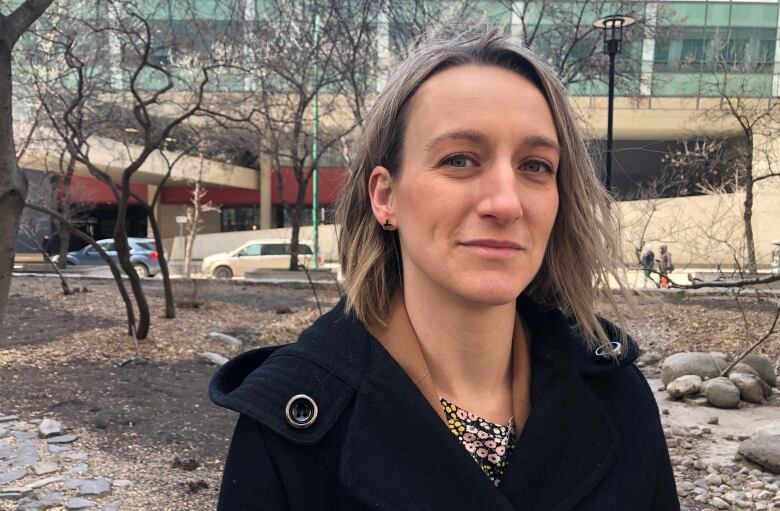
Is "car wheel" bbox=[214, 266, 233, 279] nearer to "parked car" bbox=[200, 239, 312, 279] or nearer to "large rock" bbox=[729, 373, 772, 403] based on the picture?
"parked car" bbox=[200, 239, 312, 279]

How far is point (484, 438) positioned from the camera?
1414 millimetres

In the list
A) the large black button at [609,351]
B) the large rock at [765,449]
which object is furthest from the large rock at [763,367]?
the large black button at [609,351]

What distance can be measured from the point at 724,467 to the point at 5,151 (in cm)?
570

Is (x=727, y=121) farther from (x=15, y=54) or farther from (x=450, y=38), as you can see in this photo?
(x=450, y=38)

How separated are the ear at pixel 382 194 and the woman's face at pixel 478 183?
73 mm

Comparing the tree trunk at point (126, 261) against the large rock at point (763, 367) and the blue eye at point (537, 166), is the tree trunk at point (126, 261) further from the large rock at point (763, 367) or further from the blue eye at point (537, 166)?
the large rock at point (763, 367)

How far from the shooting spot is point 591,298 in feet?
5.57

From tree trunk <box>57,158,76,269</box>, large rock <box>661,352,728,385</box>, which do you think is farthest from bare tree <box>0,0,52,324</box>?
tree trunk <box>57,158,76,269</box>

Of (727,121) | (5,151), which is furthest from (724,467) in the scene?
(727,121)

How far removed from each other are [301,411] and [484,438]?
0.46 metres

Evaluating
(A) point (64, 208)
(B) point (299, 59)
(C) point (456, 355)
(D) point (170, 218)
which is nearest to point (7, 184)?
(C) point (456, 355)

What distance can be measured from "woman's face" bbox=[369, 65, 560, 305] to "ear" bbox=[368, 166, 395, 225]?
73mm

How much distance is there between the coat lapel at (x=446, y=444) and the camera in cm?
122

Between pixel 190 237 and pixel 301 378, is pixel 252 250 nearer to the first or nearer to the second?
pixel 190 237
